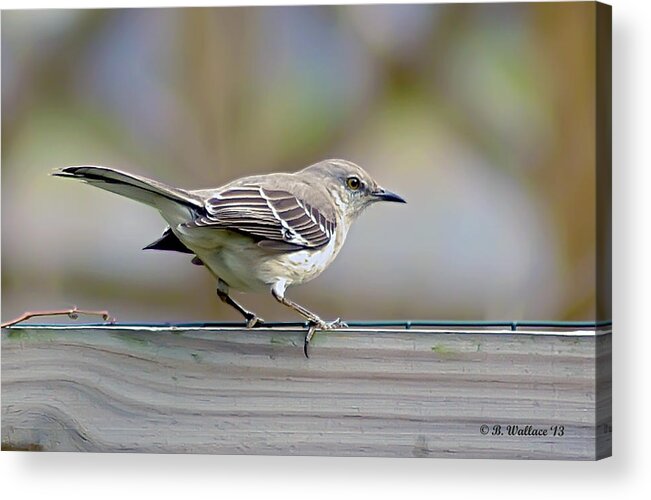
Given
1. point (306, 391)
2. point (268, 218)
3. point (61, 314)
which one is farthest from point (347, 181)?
point (61, 314)

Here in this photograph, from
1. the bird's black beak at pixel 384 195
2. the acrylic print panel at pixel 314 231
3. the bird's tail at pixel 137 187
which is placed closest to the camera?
the bird's tail at pixel 137 187

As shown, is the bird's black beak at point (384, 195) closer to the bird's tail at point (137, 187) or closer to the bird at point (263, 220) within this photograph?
the bird at point (263, 220)

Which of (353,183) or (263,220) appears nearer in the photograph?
(263,220)

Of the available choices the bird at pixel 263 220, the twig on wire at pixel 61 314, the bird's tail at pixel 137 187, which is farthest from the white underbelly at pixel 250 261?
the twig on wire at pixel 61 314

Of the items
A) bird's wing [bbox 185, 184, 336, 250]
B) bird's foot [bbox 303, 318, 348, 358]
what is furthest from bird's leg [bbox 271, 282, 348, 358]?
bird's wing [bbox 185, 184, 336, 250]

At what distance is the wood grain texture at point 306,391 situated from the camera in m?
4.14

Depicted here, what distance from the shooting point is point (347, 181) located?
14.0ft

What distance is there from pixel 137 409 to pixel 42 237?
0.58 meters

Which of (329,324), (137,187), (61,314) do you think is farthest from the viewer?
(61,314)

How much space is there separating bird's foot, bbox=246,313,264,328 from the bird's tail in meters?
0.43

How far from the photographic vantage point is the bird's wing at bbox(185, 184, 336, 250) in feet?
13.2

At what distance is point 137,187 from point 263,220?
36cm

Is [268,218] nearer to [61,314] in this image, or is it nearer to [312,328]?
[312,328]

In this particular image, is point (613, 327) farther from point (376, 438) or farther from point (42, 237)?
point (42, 237)
